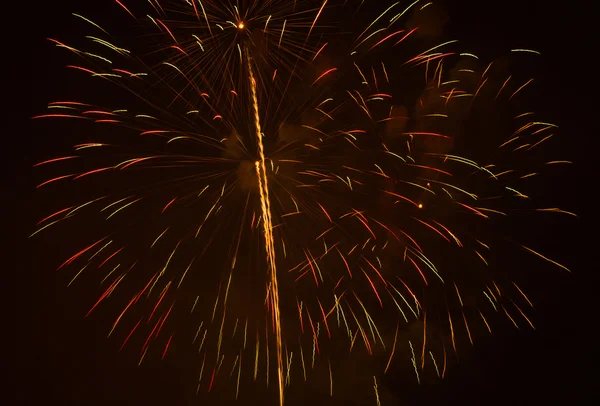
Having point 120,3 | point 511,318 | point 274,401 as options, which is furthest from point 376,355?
point 120,3

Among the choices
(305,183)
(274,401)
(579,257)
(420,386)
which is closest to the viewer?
(305,183)

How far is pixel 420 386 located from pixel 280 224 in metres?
4.50

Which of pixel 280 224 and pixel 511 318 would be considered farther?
pixel 511 318

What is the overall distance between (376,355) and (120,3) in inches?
235

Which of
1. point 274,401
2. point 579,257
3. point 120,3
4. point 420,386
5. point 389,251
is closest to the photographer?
point 120,3

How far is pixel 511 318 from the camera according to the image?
7.57 meters

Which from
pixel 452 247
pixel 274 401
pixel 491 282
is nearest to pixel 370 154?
pixel 452 247

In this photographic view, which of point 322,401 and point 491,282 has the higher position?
point 491,282

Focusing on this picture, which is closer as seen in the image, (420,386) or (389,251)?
(389,251)

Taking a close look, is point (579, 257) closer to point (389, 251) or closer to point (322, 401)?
point (389, 251)

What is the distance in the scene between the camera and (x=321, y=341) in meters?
7.04

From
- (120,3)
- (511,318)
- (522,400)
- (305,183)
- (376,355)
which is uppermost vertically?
(120,3)

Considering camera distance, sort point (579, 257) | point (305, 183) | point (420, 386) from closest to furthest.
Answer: point (305, 183)
point (579, 257)
point (420, 386)

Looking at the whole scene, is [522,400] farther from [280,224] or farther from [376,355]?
[280,224]
